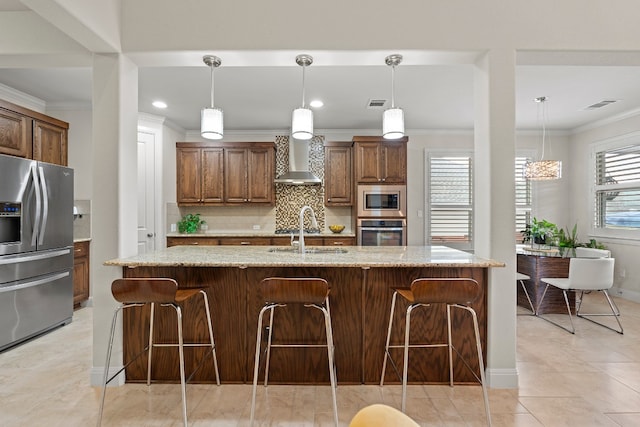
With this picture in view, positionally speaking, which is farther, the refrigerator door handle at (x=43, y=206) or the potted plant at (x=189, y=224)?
the potted plant at (x=189, y=224)

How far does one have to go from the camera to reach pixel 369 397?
2365 millimetres

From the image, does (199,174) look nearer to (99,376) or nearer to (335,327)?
(99,376)

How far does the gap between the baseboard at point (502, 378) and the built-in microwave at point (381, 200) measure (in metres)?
3.04

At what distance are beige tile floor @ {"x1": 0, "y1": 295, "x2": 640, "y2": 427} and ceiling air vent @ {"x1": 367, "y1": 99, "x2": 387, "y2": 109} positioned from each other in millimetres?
3103

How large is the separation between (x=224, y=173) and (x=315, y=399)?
4.02 metres

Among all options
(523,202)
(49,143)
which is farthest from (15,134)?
(523,202)

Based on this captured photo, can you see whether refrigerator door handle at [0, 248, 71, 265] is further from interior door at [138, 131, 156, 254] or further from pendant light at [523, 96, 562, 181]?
pendant light at [523, 96, 562, 181]

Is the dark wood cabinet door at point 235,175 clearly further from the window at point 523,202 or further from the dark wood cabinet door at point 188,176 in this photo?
the window at point 523,202

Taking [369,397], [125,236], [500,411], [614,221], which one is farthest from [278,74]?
[614,221]

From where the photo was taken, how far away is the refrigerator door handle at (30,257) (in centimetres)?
311

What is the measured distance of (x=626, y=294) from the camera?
5.05 meters

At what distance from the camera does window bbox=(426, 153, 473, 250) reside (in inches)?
238

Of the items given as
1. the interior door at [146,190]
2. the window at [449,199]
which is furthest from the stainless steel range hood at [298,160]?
the window at [449,199]

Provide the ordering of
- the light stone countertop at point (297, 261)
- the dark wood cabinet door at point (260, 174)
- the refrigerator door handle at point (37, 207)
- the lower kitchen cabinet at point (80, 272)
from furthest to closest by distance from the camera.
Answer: the dark wood cabinet door at point (260, 174), the lower kitchen cabinet at point (80, 272), the refrigerator door handle at point (37, 207), the light stone countertop at point (297, 261)
